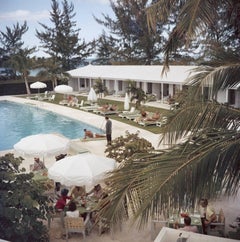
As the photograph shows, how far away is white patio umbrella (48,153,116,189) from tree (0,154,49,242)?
5.28 feet

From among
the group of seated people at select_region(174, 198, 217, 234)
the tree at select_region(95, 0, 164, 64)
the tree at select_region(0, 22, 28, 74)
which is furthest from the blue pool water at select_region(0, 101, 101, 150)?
the tree at select_region(95, 0, 164, 64)

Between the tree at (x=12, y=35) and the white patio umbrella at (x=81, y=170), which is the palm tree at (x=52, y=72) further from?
the white patio umbrella at (x=81, y=170)

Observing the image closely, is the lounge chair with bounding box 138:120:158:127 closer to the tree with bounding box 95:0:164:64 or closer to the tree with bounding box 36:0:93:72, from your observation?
the tree with bounding box 95:0:164:64

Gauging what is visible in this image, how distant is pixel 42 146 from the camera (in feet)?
38.6

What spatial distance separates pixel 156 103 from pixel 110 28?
25078mm

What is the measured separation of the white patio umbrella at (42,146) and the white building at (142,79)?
628 inches

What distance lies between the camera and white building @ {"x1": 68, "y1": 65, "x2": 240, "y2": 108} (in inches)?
1167

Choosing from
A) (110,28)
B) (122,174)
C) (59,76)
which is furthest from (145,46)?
(122,174)

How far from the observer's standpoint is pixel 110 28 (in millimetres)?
52688

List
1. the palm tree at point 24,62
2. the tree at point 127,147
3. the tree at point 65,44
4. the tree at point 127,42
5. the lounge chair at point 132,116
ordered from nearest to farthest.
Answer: the tree at point 127,147
the lounge chair at point 132,116
the palm tree at point 24,62
the tree at point 65,44
the tree at point 127,42

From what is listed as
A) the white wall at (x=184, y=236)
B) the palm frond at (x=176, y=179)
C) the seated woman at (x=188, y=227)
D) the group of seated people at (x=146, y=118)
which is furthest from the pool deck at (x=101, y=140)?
the palm frond at (x=176, y=179)

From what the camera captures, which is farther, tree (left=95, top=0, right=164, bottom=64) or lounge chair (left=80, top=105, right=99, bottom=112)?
tree (left=95, top=0, right=164, bottom=64)

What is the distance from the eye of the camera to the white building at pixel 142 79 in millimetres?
29648

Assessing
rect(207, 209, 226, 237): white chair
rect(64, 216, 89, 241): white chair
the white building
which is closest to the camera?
rect(207, 209, 226, 237): white chair
